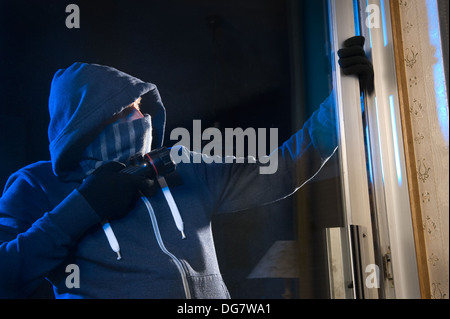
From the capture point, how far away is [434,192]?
1.04 meters

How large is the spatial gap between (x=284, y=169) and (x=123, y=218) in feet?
1.33

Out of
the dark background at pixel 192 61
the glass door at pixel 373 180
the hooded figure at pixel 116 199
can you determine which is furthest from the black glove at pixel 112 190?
the glass door at pixel 373 180

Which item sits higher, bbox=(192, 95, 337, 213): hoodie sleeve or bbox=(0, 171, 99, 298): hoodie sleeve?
bbox=(192, 95, 337, 213): hoodie sleeve

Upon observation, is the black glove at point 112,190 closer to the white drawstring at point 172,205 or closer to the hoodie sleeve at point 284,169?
the white drawstring at point 172,205


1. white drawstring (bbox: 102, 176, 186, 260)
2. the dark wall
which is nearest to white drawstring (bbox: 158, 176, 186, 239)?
white drawstring (bbox: 102, 176, 186, 260)

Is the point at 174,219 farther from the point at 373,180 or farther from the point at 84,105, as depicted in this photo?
the point at 373,180

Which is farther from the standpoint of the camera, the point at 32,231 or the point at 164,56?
the point at 164,56

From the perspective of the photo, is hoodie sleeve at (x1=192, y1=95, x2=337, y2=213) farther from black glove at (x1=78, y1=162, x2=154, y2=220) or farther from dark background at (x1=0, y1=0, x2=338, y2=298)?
black glove at (x1=78, y1=162, x2=154, y2=220)

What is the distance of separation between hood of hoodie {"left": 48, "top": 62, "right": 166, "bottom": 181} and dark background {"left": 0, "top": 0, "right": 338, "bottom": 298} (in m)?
0.02

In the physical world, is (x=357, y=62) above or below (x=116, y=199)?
above

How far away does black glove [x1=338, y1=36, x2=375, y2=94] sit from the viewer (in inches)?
44.4

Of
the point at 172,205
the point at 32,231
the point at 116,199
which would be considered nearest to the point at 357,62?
the point at 172,205

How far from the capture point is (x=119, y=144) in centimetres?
111

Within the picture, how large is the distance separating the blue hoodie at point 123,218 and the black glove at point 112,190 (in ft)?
0.06
